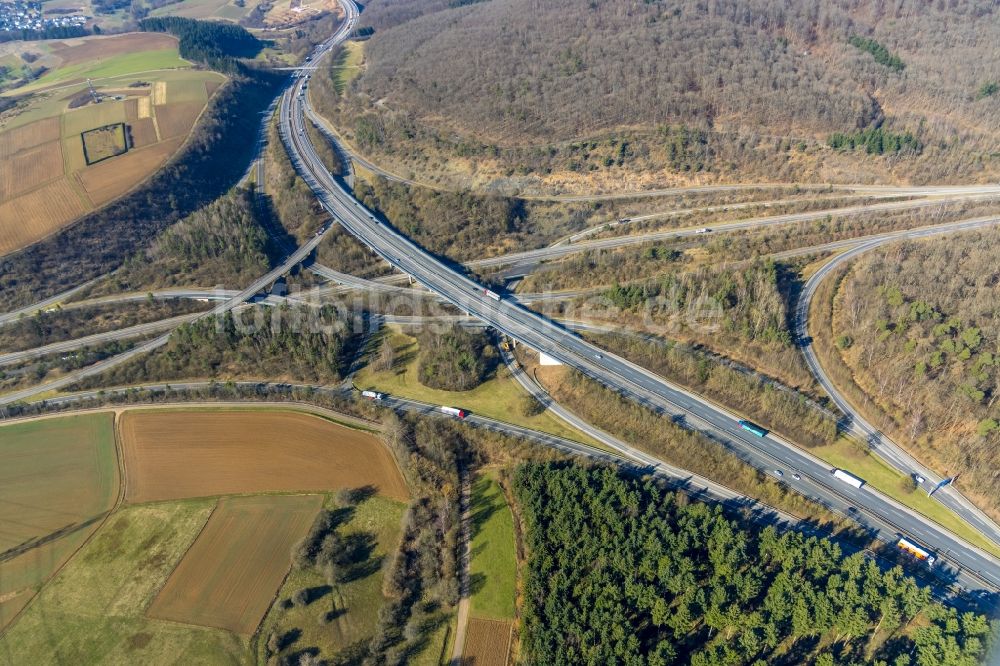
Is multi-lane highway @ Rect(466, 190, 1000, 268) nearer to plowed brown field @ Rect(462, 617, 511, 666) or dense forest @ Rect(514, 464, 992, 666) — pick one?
dense forest @ Rect(514, 464, 992, 666)

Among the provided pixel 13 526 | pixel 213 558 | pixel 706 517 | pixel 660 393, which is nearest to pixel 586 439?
pixel 660 393

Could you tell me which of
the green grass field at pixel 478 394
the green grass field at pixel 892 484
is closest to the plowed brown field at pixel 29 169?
the green grass field at pixel 478 394

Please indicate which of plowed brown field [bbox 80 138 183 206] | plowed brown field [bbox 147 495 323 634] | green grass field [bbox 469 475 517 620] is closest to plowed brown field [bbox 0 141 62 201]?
plowed brown field [bbox 80 138 183 206]

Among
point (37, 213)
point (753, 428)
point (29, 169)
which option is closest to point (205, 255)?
point (37, 213)

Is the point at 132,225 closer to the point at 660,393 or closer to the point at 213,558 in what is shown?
the point at 213,558

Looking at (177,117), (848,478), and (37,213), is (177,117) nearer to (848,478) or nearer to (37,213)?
(37,213)

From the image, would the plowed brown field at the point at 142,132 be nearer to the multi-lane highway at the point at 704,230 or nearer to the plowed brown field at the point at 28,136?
the plowed brown field at the point at 28,136
